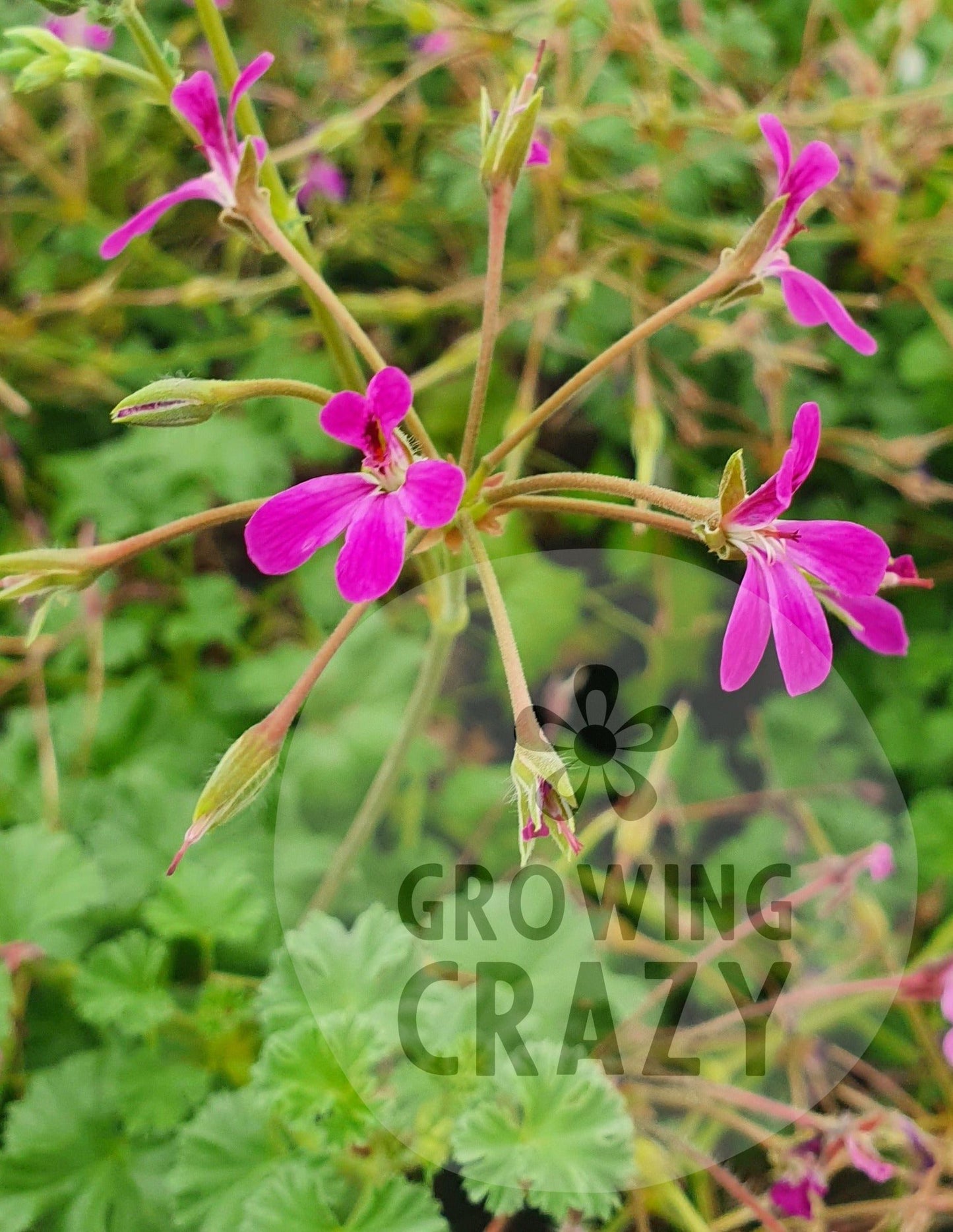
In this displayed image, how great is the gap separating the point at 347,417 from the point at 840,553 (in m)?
0.34

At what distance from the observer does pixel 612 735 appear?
4.83 ft

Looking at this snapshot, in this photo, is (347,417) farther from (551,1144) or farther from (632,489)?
(551,1144)

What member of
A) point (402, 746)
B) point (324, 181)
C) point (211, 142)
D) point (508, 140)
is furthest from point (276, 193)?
point (324, 181)

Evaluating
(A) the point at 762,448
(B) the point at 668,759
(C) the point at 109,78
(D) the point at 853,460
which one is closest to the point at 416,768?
(B) the point at 668,759

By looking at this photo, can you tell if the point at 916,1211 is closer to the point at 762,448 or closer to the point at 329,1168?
the point at 329,1168

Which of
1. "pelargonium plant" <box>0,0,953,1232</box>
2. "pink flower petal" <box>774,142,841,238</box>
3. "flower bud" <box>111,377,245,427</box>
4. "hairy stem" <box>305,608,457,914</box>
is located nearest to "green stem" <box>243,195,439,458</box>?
"pelargonium plant" <box>0,0,953,1232</box>

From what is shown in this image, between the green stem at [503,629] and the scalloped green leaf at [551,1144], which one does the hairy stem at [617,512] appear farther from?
the scalloped green leaf at [551,1144]

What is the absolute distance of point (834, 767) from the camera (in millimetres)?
1719

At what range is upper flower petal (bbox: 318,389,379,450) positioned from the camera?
2.18ft

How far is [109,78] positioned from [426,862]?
160 cm

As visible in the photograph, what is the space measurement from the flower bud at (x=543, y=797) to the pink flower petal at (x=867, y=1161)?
1.94ft

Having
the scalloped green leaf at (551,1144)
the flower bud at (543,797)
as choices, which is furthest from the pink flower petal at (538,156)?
the scalloped green leaf at (551,1144)

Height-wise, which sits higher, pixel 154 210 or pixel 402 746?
pixel 154 210

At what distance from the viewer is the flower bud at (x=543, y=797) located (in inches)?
27.3
